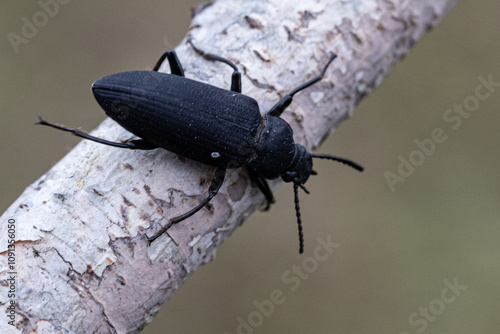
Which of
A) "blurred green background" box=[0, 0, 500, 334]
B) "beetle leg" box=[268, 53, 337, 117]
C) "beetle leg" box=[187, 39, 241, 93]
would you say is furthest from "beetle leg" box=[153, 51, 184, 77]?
"blurred green background" box=[0, 0, 500, 334]

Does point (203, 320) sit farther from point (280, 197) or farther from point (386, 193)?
point (386, 193)

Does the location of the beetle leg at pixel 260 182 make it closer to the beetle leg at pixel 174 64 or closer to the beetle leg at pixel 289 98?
the beetle leg at pixel 289 98

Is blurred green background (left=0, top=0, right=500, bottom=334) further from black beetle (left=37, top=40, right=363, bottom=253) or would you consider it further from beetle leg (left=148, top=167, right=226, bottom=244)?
beetle leg (left=148, top=167, right=226, bottom=244)

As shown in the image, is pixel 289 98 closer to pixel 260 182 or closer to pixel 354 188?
pixel 260 182

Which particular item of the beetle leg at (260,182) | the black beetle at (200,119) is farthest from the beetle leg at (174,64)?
the beetle leg at (260,182)

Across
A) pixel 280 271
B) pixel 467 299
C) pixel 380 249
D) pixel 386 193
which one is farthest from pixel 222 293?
pixel 467 299

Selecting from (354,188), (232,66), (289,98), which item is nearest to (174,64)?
(232,66)
